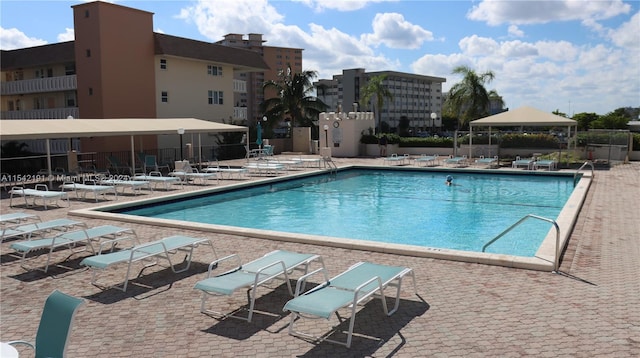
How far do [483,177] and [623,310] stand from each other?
17.7m

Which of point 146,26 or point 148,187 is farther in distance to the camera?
point 146,26

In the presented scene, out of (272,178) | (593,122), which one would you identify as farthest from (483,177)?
(593,122)

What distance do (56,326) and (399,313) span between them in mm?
3631

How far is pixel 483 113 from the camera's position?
40875 millimetres

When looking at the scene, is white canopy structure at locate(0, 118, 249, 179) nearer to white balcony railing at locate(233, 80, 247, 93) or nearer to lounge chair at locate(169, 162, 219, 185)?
lounge chair at locate(169, 162, 219, 185)

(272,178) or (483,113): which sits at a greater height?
(483,113)

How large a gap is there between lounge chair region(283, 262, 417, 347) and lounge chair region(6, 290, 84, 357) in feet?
6.82

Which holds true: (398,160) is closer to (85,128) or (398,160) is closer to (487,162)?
(487,162)

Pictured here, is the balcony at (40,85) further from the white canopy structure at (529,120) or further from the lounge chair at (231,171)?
the white canopy structure at (529,120)

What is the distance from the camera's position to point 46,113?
3544cm

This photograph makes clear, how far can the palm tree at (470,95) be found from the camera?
131 ft

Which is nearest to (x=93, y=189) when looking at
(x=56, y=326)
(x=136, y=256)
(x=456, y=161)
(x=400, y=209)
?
(x=136, y=256)

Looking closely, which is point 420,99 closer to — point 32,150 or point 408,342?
point 32,150

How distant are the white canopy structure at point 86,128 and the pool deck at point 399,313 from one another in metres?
10.7
